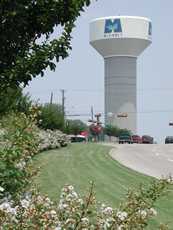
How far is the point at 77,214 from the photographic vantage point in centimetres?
513

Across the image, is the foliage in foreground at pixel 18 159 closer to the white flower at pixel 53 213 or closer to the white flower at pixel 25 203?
the white flower at pixel 25 203

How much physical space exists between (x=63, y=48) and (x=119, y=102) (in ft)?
497

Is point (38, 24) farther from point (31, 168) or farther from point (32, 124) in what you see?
point (31, 168)

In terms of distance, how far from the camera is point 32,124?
722cm

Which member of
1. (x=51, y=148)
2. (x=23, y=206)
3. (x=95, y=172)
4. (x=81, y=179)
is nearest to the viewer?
(x=23, y=206)

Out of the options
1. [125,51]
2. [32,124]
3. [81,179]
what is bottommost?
[81,179]

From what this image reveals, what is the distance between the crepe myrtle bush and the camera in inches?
192

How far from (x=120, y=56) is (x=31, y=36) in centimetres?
15383

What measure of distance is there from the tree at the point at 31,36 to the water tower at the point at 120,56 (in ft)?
482

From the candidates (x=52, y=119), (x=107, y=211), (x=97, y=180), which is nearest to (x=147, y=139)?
(x=52, y=119)

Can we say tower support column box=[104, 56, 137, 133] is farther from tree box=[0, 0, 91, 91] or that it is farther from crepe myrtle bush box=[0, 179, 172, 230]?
crepe myrtle bush box=[0, 179, 172, 230]

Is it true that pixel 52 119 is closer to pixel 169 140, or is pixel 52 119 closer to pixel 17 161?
pixel 17 161

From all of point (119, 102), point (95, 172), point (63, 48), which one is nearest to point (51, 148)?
point (95, 172)

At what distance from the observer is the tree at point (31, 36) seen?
6.98 m
